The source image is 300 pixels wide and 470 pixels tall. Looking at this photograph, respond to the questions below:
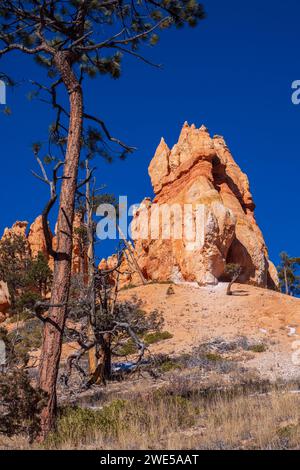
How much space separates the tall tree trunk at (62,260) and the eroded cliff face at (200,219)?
2790 centimetres

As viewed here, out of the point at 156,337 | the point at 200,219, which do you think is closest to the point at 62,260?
the point at 156,337

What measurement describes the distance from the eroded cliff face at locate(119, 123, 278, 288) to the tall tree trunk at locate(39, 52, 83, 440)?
91.6 feet

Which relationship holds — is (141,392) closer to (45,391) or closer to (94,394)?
(94,394)

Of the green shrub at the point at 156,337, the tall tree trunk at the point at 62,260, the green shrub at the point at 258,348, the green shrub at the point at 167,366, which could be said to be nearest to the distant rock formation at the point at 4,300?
the green shrub at the point at 156,337

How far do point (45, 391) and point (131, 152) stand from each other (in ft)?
16.1

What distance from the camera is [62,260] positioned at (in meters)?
7.78

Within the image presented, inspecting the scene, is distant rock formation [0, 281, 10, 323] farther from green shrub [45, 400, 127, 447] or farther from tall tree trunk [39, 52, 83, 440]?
green shrub [45, 400, 127, 447]

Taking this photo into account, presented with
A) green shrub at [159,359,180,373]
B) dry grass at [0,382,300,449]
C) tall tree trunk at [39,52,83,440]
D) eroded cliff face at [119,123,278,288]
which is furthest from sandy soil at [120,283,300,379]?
tall tree trunk at [39,52,83,440]

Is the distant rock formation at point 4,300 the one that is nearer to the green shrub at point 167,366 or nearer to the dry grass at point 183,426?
the green shrub at point 167,366

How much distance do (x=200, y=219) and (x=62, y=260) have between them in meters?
29.5

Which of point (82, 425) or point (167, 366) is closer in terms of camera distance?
point (82, 425)

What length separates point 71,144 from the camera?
840 centimetres

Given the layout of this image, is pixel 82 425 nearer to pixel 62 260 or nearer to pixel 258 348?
pixel 62 260

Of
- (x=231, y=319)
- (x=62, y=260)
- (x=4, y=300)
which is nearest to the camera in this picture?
(x=62, y=260)
